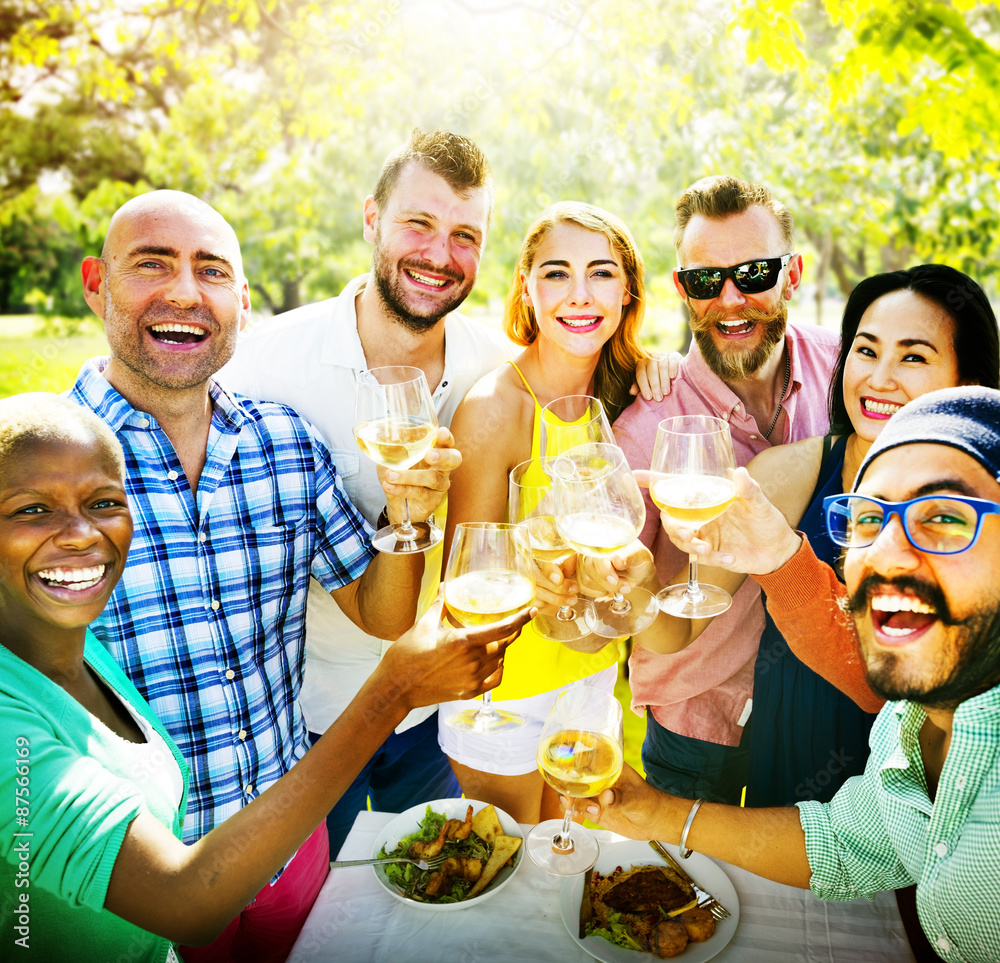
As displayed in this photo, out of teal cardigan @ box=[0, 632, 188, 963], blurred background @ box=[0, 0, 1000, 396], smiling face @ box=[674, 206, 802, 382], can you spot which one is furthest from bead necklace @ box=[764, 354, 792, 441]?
blurred background @ box=[0, 0, 1000, 396]

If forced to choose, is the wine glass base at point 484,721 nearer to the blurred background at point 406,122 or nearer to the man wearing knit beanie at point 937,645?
the man wearing knit beanie at point 937,645

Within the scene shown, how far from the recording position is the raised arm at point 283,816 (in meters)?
1.60

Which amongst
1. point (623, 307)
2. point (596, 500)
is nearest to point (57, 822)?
point (596, 500)

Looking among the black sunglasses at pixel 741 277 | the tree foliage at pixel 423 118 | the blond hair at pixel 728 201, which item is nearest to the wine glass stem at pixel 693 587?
the black sunglasses at pixel 741 277

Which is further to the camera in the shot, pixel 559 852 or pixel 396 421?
pixel 396 421

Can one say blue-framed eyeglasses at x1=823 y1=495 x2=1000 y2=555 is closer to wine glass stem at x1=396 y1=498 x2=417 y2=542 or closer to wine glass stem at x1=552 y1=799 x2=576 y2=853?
wine glass stem at x1=552 y1=799 x2=576 y2=853

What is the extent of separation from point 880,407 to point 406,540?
169 cm

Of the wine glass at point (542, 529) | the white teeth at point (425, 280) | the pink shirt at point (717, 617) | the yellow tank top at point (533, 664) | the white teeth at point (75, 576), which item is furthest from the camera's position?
the white teeth at point (425, 280)

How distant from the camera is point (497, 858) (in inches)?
→ 86.1

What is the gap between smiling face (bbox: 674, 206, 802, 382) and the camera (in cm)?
311

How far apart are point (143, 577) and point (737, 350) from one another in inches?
94.9

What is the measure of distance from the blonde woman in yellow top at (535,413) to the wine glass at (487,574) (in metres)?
0.96

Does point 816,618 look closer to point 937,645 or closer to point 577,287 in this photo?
point 937,645

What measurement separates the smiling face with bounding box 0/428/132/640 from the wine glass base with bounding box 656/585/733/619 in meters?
1.66
